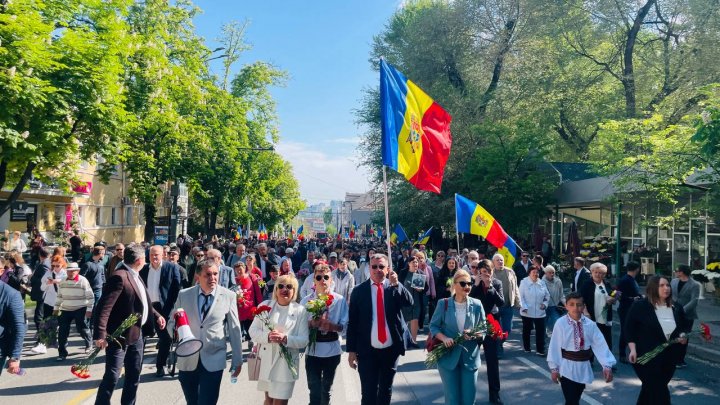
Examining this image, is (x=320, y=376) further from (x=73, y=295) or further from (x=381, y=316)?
(x=73, y=295)

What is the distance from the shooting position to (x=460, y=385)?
5590 millimetres

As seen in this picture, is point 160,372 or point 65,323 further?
point 65,323

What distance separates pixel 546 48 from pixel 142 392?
96.9 ft

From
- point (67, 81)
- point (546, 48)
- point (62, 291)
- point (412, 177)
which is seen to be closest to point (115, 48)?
point (67, 81)

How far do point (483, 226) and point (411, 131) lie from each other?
433 centimetres

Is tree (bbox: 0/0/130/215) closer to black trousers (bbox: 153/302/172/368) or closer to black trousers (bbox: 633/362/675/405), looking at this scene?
black trousers (bbox: 153/302/172/368)

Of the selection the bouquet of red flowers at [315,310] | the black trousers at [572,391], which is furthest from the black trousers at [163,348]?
the black trousers at [572,391]

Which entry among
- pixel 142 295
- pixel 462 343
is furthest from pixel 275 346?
pixel 462 343

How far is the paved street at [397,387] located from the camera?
706 centimetres

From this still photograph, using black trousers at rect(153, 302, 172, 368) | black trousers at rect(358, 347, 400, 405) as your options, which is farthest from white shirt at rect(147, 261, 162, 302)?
black trousers at rect(358, 347, 400, 405)

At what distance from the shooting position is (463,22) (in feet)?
102

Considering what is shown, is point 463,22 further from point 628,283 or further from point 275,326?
point 275,326

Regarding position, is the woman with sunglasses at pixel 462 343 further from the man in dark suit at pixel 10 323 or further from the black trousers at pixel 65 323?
the black trousers at pixel 65 323

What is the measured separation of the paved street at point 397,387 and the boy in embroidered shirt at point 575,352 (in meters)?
1.67
